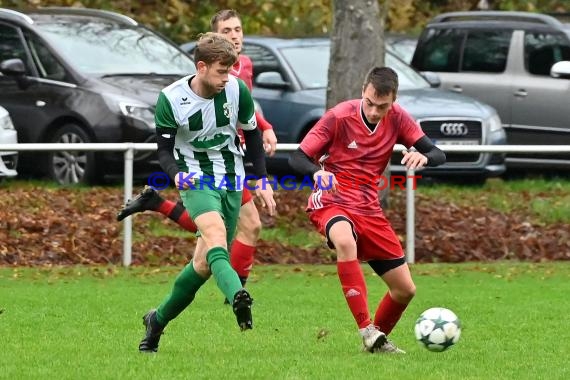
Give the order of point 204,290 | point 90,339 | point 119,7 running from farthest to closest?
point 119,7 < point 204,290 < point 90,339

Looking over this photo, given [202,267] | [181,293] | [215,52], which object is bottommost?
[181,293]

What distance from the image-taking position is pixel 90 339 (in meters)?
9.41

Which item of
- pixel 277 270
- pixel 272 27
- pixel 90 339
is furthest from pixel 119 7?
pixel 90 339

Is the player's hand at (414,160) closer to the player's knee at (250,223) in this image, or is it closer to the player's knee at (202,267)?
the player's knee at (202,267)

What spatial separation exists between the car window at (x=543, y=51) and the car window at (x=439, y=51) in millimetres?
1058

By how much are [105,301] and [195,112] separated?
304cm

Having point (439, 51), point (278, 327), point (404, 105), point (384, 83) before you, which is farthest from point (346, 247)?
point (439, 51)

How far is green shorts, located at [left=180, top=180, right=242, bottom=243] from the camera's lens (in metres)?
8.70

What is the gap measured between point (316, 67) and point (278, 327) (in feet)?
31.1

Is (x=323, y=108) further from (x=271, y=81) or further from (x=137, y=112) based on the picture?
(x=137, y=112)

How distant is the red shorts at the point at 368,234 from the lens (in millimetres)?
8914

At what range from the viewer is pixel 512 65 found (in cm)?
2020

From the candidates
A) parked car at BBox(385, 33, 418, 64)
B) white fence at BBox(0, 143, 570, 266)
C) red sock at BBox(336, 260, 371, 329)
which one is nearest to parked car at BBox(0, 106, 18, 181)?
white fence at BBox(0, 143, 570, 266)

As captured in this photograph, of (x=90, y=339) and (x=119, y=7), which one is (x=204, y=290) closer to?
(x=90, y=339)
